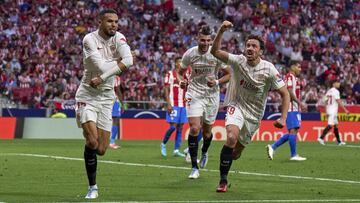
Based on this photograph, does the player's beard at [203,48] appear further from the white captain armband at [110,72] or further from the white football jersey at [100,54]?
the white captain armband at [110,72]

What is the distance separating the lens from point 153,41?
4419 centimetres

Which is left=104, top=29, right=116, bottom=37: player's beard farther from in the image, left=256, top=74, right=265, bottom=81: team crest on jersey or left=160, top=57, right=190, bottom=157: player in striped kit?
left=160, top=57, right=190, bottom=157: player in striped kit

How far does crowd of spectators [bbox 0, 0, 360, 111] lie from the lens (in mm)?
38688

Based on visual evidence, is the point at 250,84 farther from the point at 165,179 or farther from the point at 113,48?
the point at 165,179

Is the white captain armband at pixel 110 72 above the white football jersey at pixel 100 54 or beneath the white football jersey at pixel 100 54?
beneath

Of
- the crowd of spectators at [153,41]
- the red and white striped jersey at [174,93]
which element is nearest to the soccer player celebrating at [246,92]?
the red and white striped jersey at [174,93]

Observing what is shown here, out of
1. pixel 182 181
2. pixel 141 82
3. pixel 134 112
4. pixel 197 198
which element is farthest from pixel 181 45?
pixel 197 198

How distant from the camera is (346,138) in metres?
38.2

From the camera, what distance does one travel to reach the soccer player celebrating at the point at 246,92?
14305 mm

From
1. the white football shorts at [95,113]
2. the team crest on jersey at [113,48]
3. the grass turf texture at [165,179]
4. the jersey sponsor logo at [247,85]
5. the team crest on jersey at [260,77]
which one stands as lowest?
the grass turf texture at [165,179]

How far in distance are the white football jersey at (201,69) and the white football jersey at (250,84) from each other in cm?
307

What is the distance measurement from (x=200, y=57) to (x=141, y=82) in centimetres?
2222

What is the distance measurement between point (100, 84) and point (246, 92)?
260 cm

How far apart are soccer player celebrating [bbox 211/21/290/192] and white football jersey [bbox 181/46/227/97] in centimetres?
306
